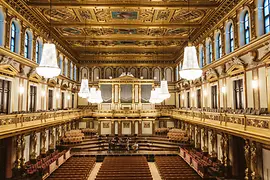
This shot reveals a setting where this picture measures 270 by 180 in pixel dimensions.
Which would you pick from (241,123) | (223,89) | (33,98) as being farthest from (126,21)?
(241,123)

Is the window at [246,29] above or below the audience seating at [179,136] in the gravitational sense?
above

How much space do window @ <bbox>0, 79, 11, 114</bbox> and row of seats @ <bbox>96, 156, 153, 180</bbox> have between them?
7257 mm

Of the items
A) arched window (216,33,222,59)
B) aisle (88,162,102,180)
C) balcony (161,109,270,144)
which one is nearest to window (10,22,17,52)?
aisle (88,162,102,180)

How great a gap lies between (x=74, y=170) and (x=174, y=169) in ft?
23.6

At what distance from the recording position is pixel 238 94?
1400 cm

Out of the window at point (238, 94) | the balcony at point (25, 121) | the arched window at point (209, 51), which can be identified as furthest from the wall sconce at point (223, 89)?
the balcony at point (25, 121)

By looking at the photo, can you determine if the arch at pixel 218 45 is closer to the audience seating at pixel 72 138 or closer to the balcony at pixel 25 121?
the balcony at pixel 25 121

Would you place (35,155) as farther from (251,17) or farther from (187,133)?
(251,17)

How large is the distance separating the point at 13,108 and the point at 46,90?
5526 mm

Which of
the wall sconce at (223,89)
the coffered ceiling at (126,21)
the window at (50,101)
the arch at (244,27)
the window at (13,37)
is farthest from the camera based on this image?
the window at (50,101)

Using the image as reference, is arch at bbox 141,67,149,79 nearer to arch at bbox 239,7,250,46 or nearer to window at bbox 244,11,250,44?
arch at bbox 239,7,250,46

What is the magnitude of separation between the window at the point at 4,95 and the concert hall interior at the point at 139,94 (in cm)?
7

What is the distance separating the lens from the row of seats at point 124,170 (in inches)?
537

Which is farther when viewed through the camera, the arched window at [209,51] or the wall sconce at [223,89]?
the arched window at [209,51]
